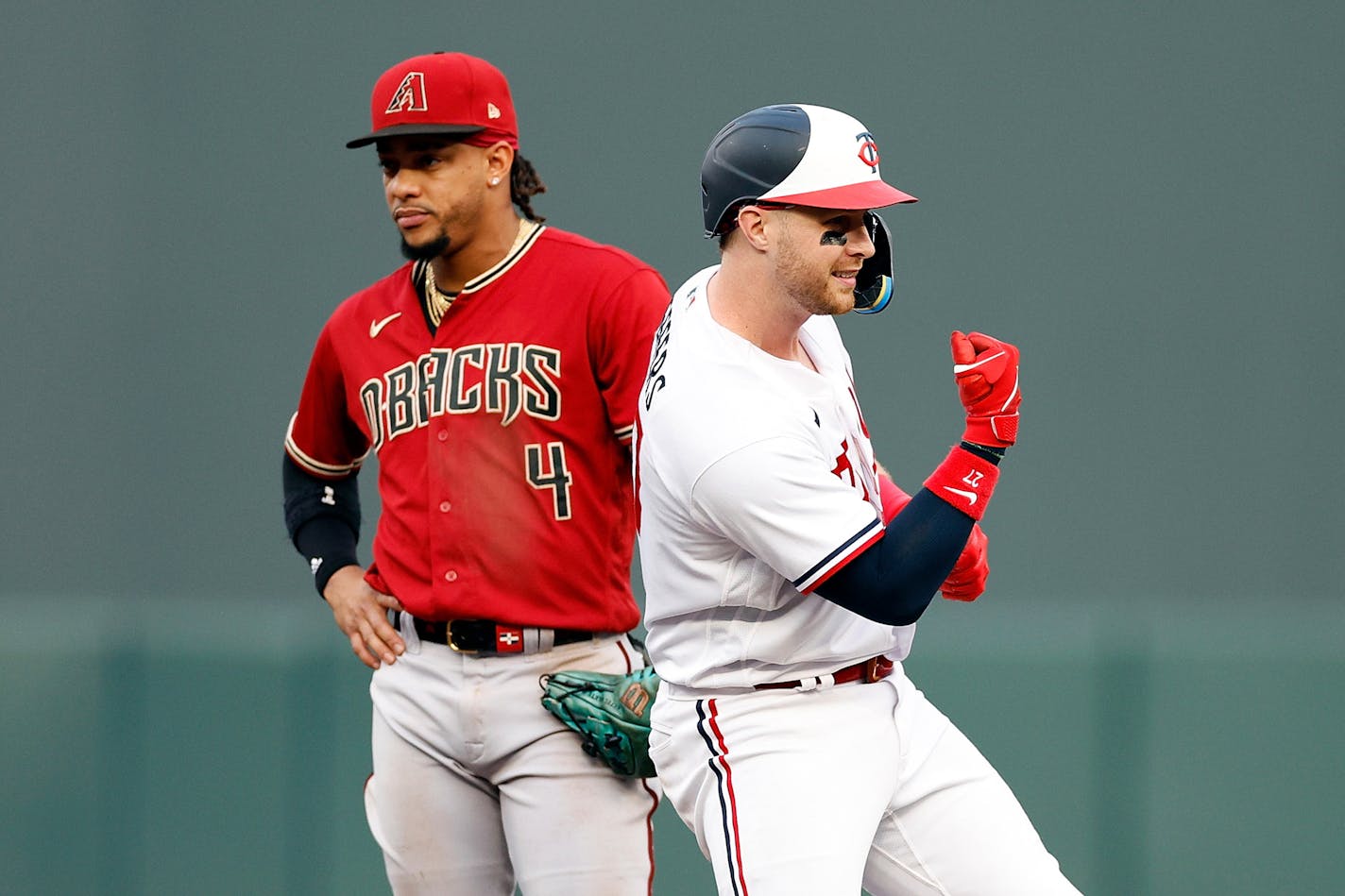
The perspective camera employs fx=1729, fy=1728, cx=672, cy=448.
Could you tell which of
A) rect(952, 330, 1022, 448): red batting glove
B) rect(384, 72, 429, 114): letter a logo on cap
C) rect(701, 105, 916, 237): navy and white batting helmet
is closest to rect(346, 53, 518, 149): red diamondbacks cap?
rect(384, 72, 429, 114): letter a logo on cap

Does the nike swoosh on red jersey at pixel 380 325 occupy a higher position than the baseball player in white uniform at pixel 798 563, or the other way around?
the nike swoosh on red jersey at pixel 380 325

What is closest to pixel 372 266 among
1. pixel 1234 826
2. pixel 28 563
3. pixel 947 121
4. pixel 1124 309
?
pixel 28 563

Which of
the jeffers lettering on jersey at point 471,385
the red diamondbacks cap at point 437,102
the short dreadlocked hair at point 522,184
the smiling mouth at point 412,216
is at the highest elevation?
the red diamondbacks cap at point 437,102

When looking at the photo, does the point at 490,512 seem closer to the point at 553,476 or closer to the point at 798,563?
the point at 553,476

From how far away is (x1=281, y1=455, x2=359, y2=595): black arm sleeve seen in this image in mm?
3654

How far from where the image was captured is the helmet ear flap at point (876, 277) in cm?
286

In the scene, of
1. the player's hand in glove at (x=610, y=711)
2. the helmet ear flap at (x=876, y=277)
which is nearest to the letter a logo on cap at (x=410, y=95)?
the helmet ear flap at (x=876, y=277)

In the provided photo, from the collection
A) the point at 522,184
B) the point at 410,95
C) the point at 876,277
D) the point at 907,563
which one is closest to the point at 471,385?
the point at 522,184

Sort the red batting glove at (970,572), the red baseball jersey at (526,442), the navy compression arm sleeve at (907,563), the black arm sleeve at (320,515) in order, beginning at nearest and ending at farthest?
the navy compression arm sleeve at (907,563) → the red batting glove at (970,572) → the red baseball jersey at (526,442) → the black arm sleeve at (320,515)

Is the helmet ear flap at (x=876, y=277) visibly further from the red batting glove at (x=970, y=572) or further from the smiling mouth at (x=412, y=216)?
the smiling mouth at (x=412, y=216)

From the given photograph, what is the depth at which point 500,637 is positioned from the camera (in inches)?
128

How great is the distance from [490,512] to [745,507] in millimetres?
840

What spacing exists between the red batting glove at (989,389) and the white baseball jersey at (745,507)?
21 cm

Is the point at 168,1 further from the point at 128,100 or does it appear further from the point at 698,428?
the point at 698,428
